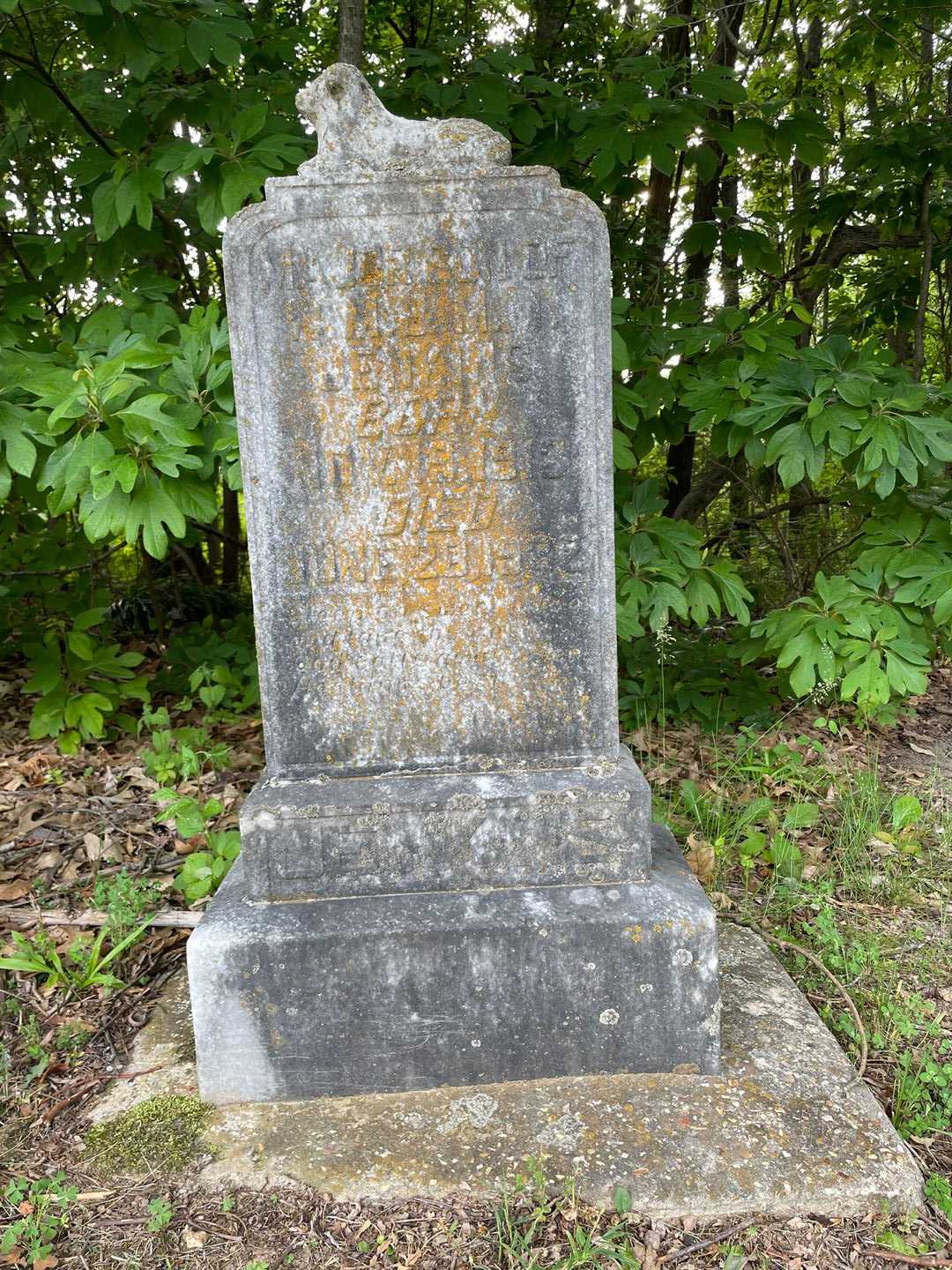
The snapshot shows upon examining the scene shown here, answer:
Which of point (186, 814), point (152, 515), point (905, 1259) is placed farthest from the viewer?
point (186, 814)

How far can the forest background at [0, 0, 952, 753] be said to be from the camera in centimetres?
261

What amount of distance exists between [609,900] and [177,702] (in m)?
2.88

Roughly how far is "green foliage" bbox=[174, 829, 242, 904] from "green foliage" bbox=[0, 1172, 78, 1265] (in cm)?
97

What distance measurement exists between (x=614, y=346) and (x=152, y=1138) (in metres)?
2.39

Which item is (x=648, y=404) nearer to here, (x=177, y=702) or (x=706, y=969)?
(x=706, y=969)

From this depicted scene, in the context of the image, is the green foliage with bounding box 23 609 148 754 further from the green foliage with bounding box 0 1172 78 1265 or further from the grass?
the grass

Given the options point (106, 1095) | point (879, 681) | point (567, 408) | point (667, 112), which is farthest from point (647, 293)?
point (106, 1095)

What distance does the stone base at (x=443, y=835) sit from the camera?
83.4 inches

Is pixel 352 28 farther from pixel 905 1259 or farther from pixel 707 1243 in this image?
pixel 905 1259

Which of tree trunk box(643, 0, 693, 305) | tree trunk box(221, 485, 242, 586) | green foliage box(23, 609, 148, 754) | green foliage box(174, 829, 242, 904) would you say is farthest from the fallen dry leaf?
tree trunk box(221, 485, 242, 586)

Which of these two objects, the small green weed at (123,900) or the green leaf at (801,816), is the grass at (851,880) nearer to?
the green leaf at (801,816)

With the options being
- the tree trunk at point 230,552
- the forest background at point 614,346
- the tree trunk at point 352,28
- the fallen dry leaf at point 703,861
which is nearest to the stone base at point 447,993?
the fallen dry leaf at point 703,861

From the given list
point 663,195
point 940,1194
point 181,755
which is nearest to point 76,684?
point 181,755

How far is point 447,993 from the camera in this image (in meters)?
2.08
